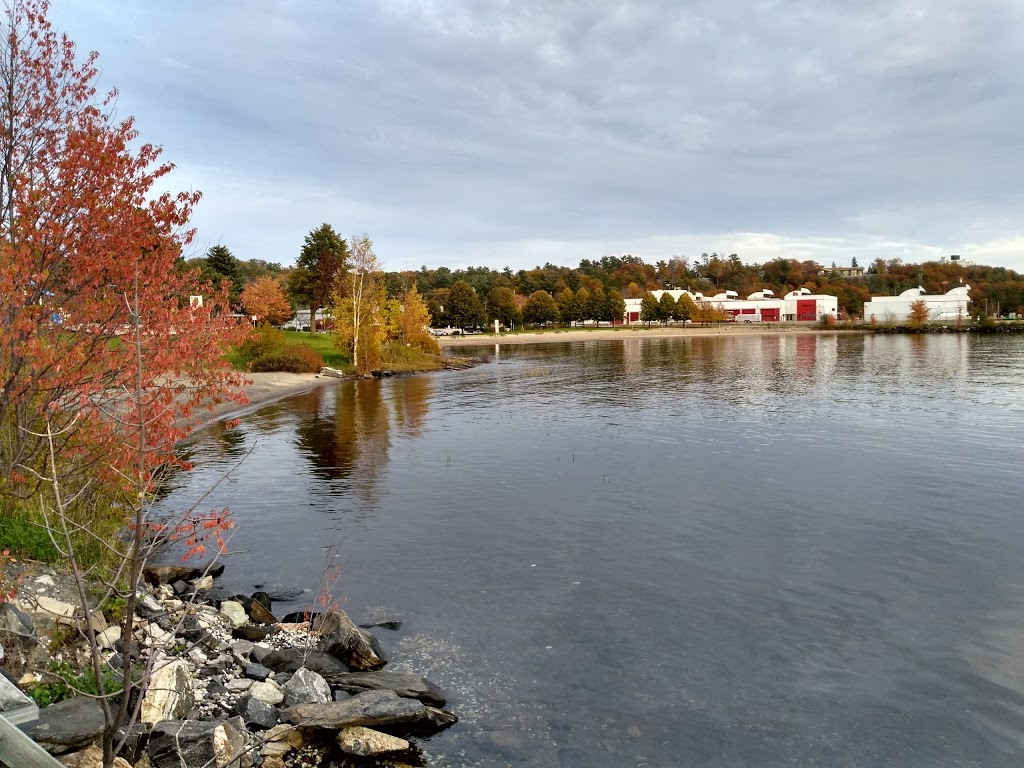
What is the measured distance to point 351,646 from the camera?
9.61 m

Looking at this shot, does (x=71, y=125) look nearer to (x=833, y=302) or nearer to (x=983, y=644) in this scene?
(x=983, y=644)

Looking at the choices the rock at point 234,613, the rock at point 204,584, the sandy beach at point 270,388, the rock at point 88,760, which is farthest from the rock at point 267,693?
the sandy beach at point 270,388

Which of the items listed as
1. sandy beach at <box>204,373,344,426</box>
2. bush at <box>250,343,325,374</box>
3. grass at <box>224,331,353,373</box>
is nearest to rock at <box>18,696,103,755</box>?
sandy beach at <box>204,373,344,426</box>

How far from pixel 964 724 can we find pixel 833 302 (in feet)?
569

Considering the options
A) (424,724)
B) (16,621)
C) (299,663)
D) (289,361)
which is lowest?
(424,724)

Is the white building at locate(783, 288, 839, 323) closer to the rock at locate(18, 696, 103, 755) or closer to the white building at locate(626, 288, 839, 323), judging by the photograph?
the white building at locate(626, 288, 839, 323)

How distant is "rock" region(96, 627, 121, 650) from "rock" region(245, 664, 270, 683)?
156 centimetres

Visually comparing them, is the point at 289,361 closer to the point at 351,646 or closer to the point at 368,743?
the point at 351,646

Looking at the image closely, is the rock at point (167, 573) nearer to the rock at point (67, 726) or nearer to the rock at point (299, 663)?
the rock at point (299, 663)

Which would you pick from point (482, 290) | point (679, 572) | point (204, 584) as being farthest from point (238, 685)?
point (482, 290)

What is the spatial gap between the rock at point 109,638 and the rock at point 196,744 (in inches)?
68.9

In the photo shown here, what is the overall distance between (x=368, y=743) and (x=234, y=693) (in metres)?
1.84

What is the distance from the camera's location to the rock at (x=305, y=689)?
26.9ft

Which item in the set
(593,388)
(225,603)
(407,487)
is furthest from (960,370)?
(225,603)
